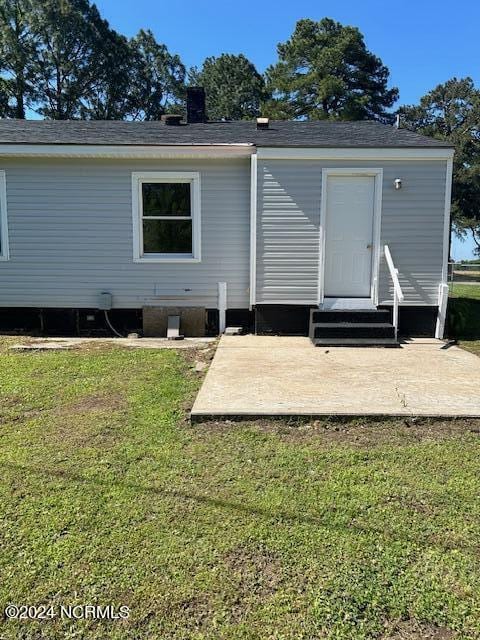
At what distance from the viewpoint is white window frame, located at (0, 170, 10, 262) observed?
7812mm

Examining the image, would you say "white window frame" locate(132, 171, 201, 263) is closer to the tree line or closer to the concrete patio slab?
the concrete patio slab

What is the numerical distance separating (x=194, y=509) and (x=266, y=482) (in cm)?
51

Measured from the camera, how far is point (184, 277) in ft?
26.1

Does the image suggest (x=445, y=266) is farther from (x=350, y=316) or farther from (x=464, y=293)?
(x=464, y=293)

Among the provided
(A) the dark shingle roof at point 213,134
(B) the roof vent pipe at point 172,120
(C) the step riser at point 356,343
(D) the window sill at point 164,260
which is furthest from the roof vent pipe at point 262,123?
(C) the step riser at point 356,343

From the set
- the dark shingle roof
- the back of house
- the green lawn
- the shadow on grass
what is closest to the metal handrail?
the back of house

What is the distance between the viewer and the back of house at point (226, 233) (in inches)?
286

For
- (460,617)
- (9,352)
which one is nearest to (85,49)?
(9,352)

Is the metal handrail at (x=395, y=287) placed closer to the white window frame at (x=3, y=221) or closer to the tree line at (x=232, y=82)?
the white window frame at (x=3, y=221)

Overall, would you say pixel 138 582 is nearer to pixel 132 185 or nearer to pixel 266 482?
pixel 266 482

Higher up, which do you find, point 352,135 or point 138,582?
point 352,135

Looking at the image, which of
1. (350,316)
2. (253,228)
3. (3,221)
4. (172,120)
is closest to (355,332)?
(350,316)

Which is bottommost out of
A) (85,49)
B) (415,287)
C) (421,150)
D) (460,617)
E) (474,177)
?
(460,617)

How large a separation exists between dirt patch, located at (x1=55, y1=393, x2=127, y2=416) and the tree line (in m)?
29.5
